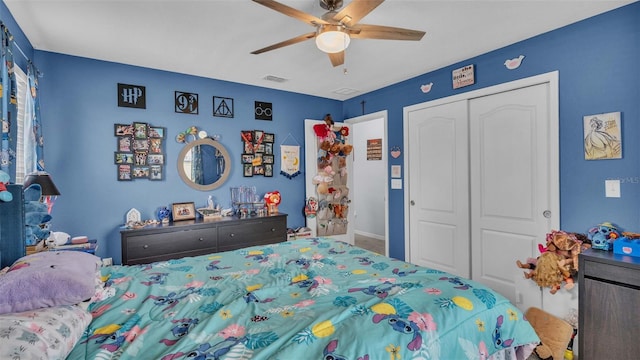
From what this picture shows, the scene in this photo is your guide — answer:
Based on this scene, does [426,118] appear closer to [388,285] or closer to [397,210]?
[397,210]

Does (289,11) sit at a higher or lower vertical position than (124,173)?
higher

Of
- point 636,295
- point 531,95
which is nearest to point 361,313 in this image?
point 636,295

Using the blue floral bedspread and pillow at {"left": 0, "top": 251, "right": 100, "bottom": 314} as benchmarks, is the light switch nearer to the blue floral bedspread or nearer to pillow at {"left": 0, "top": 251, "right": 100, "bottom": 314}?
the blue floral bedspread

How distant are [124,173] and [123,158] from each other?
158 millimetres

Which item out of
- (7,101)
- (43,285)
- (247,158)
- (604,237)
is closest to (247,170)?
(247,158)

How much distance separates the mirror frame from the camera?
11.7ft

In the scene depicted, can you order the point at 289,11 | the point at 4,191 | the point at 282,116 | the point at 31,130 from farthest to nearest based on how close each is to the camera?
the point at 282,116, the point at 31,130, the point at 289,11, the point at 4,191

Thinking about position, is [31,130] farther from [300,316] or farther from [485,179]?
[485,179]

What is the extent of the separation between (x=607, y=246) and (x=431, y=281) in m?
1.44

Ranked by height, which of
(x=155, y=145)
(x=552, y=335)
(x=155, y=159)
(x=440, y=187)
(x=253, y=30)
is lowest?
(x=552, y=335)

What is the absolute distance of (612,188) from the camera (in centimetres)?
229

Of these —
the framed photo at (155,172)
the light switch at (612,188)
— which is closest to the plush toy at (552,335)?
the light switch at (612,188)

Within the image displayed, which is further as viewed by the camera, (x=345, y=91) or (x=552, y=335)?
(x=345, y=91)

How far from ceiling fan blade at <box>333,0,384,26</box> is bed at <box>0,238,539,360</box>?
148 centimetres
